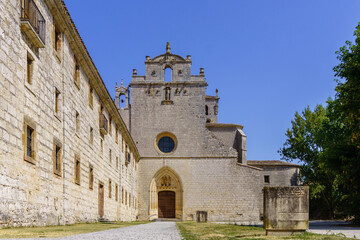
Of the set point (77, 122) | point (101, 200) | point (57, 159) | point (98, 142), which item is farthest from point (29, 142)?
point (101, 200)

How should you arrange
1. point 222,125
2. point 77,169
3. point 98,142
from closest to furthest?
point 77,169 → point 98,142 → point 222,125

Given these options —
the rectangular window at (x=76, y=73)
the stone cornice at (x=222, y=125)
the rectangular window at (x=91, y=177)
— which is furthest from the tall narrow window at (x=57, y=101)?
the stone cornice at (x=222, y=125)

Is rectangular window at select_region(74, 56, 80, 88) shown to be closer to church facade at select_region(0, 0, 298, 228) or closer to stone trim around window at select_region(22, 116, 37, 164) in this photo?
church facade at select_region(0, 0, 298, 228)

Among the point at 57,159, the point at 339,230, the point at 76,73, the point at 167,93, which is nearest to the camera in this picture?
the point at 57,159

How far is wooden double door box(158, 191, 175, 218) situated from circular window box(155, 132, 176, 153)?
172 inches

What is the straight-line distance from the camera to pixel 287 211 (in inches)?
419

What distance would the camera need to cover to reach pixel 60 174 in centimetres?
1457

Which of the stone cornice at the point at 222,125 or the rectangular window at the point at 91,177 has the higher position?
the stone cornice at the point at 222,125

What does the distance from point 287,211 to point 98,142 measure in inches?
524

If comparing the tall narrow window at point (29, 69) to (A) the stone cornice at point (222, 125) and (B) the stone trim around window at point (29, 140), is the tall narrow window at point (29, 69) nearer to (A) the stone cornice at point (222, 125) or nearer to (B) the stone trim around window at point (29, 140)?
(B) the stone trim around window at point (29, 140)

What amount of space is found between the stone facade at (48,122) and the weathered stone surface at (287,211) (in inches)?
245

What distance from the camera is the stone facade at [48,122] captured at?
32.9ft

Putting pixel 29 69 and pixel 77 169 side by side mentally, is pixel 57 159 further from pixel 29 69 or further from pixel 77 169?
pixel 29 69

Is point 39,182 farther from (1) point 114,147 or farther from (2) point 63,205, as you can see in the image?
(1) point 114,147
